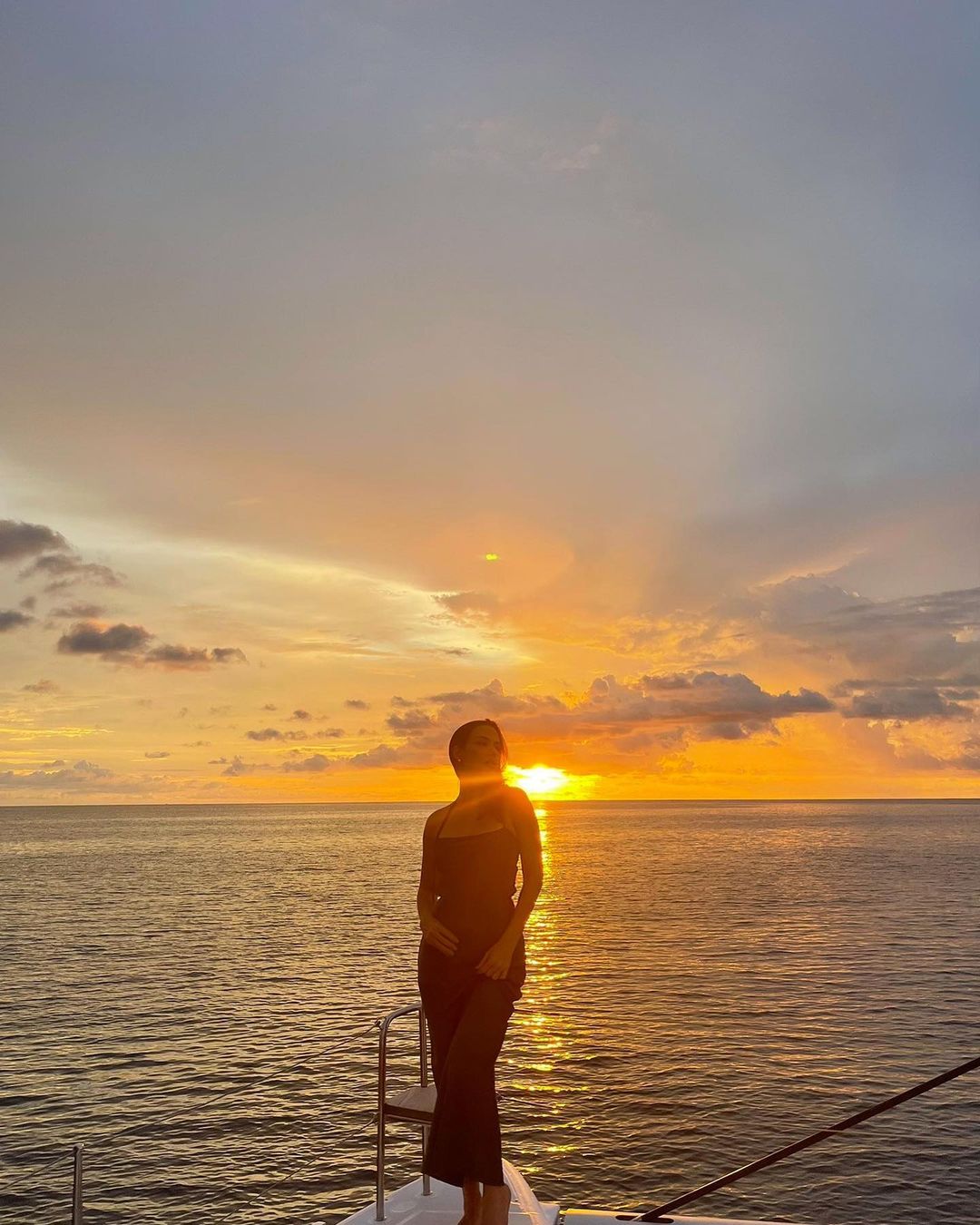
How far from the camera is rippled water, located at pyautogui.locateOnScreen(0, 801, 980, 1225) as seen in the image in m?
13.7

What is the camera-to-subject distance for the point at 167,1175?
1430 cm

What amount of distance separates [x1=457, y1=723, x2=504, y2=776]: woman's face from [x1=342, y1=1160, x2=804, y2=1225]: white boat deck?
193 centimetres

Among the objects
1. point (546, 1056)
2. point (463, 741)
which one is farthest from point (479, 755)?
point (546, 1056)

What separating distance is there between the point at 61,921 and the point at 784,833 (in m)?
131

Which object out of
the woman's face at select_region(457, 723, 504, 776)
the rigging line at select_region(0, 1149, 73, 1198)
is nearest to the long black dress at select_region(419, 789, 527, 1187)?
the woman's face at select_region(457, 723, 504, 776)

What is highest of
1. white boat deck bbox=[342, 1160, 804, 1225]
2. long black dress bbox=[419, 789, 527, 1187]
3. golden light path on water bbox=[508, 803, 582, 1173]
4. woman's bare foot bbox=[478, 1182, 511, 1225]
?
long black dress bbox=[419, 789, 527, 1187]

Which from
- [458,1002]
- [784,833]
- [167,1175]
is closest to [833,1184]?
[167,1175]

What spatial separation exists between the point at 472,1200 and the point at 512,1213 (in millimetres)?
556

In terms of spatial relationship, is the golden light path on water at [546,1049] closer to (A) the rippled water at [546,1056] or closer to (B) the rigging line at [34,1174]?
(A) the rippled water at [546,1056]

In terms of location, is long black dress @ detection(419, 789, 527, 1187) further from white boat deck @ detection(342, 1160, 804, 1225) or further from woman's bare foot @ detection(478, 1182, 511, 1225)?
white boat deck @ detection(342, 1160, 804, 1225)

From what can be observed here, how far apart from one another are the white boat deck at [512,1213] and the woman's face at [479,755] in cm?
193

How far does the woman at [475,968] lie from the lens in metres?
4.30

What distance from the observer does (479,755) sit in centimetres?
452

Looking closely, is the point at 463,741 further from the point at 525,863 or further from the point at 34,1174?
the point at 34,1174
